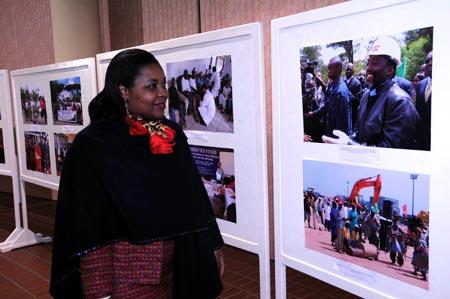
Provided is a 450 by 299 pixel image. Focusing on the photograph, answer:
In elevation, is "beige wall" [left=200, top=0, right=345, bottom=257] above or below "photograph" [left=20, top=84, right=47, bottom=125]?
above

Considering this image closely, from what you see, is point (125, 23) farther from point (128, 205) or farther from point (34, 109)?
point (128, 205)

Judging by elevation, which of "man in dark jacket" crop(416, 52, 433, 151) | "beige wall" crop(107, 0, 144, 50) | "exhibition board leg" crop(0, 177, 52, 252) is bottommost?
"exhibition board leg" crop(0, 177, 52, 252)

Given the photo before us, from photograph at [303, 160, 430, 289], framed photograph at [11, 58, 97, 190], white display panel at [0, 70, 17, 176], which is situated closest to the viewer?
photograph at [303, 160, 430, 289]

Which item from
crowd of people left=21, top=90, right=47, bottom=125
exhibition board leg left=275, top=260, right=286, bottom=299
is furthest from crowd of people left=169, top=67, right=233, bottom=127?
crowd of people left=21, top=90, right=47, bottom=125

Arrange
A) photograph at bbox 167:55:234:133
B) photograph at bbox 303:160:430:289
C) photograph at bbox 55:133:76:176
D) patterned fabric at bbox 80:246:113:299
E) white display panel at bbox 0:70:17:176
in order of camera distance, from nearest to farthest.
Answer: photograph at bbox 303:160:430:289 → patterned fabric at bbox 80:246:113:299 → photograph at bbox 167:55:234:133 → photograph at bbox 55:133:76:176 → white display panel at bbox 0:70:17:176

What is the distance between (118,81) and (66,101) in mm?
2242

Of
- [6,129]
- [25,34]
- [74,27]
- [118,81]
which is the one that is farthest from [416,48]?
[25,34]

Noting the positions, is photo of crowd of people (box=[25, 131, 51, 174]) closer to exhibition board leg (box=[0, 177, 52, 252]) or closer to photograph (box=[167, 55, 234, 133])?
exhibition board leg (box=[0, 177, 52, 252])

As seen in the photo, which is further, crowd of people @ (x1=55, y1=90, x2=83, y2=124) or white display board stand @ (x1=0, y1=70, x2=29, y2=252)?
white display board stand @ (x1=0, y1=70, x2=29, y2=252)

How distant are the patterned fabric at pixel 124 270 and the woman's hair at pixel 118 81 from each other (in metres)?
0.48

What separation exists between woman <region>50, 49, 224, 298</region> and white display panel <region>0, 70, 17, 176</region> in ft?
10.5

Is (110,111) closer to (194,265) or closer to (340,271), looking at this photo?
(194,265)

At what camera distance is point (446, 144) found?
51.8 inches

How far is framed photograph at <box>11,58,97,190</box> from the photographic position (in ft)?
11.4
